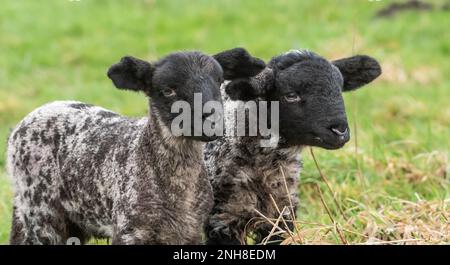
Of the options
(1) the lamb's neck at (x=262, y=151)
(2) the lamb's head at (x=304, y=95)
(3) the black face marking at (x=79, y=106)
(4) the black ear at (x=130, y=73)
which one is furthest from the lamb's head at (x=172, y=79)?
(3) the black face marking at (x=79, y=106)

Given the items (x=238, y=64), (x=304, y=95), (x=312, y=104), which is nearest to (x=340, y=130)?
(x=312, y=104)

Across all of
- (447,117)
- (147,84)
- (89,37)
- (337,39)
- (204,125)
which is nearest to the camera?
(204,125)

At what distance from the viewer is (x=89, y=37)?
17.0 meters

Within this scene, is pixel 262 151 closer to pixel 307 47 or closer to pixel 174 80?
pixel 174 80

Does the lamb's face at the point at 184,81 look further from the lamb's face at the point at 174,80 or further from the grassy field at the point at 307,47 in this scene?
the grassy field at the point at 307,47

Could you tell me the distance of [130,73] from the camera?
6113mm

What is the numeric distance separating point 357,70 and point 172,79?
1.63 meters

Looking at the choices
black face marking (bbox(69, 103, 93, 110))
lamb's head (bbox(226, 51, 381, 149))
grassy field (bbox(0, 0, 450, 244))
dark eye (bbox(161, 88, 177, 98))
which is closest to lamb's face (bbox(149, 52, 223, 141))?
dark eye (bbox(161, 88, 177, 98))

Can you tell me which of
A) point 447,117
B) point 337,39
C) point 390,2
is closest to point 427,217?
point 447,117
